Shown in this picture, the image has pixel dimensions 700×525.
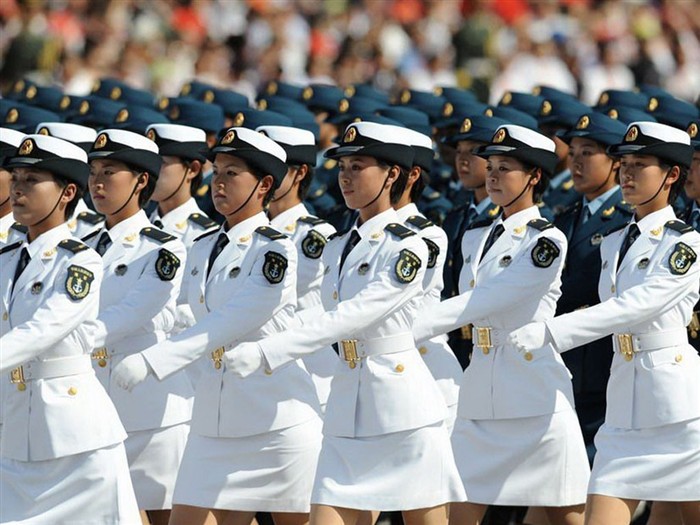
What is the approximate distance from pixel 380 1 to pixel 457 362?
14.5 metres

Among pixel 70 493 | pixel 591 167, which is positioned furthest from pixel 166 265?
pixel 591 167

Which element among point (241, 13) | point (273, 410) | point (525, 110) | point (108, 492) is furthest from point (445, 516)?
point (241, 13)

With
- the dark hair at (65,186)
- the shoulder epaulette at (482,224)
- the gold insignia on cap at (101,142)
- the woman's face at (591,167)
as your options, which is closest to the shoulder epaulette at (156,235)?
the gold insignia on cap at (101,142)

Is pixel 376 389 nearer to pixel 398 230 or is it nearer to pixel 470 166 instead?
pixel 398 230

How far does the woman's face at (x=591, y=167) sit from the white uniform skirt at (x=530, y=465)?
195 cm

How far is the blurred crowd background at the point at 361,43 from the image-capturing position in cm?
2034

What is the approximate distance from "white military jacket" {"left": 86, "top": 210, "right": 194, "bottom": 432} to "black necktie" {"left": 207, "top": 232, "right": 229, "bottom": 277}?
0.49 ft

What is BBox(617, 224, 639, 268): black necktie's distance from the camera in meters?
8.76

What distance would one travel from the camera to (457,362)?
10.2 meters

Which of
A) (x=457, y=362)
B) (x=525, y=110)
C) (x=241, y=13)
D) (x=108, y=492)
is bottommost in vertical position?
(x=108, y=492)

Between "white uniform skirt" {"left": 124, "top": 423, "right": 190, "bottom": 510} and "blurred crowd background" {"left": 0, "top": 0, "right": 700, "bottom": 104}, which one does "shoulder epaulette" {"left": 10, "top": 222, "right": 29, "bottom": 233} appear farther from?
"blurred crowd background" {"left": 0, "top": 0, "right": 700, "bottom": 104}

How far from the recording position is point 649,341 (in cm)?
866

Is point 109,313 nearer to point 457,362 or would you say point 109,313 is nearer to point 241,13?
point 457,362

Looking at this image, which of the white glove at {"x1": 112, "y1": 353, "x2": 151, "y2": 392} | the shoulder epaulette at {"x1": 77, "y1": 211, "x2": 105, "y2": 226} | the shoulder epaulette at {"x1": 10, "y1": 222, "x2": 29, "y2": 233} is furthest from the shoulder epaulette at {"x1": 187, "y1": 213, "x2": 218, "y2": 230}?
the white glove at {"x1": 112, "y1": 353, "x2": 151, "y2": 392}
